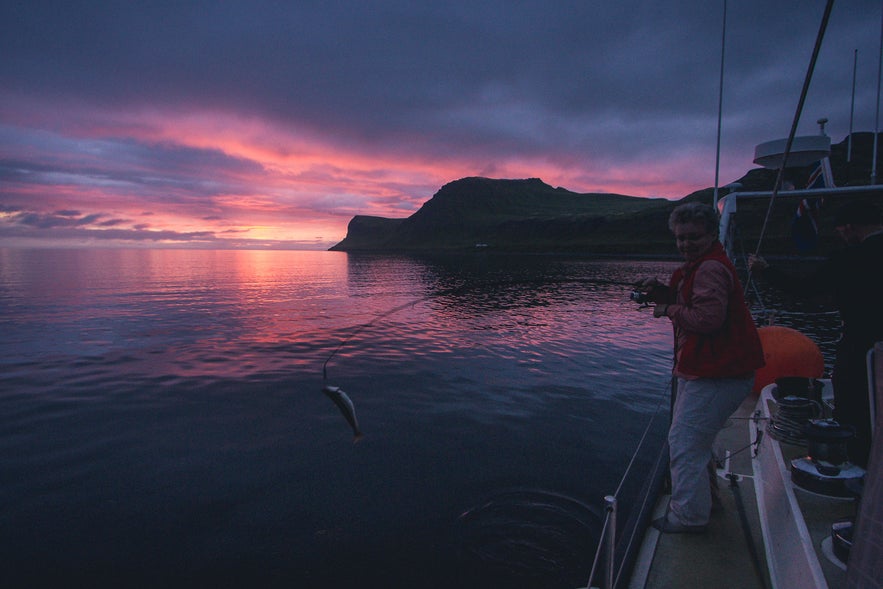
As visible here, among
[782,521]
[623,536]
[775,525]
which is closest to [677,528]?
[775,525]

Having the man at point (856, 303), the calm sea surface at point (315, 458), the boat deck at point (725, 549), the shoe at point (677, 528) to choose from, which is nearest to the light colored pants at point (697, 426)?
the shoe at point (677, 528)

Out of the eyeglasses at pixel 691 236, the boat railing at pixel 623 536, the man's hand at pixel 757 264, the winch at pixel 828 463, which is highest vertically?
the eyeglasses at pixel 691 236

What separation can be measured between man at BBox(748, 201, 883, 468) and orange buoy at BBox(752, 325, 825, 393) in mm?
6208

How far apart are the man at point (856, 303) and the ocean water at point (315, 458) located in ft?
7.47

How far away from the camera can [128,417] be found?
11.5m

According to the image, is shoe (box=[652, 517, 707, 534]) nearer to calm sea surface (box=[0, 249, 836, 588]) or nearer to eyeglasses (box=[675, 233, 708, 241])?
calm sea surface (box=[0, 249, 836, 588])

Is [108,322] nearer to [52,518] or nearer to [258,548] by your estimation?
[52,518]

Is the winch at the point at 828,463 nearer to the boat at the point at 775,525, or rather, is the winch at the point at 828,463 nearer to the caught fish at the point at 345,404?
the boat at the point at 775,525

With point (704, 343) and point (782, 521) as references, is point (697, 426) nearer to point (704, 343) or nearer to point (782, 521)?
point (704, 343)

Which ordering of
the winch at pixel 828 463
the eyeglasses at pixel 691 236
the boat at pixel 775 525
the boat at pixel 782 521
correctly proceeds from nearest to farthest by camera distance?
1. the boat at pixel 782 521
2. the boat at pixel 775 525
3. the winch at pixel 828 463
4. the eyeglasses at pixel 691 236

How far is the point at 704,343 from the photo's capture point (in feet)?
13.2

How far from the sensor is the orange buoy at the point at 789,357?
32.6ft

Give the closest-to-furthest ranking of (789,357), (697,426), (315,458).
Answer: (697,426)
(315,458)
(789,357)

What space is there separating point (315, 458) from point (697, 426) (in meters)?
7.19
